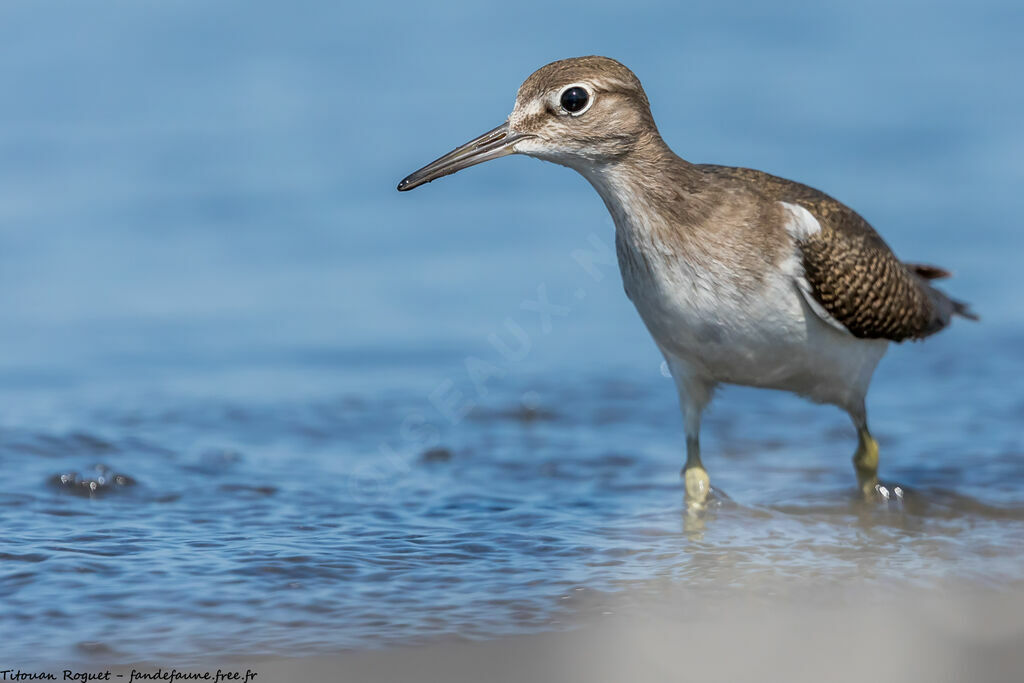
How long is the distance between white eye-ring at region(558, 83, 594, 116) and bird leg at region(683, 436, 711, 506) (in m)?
2.27

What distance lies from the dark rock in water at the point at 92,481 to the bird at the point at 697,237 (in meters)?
2.70

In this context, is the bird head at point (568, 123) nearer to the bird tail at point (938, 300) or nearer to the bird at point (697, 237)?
the bird at point (697, 237)

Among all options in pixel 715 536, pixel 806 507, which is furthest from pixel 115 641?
pixel 806 507

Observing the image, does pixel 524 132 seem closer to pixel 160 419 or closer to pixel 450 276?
pixel 160 419

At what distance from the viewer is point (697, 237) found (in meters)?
7.34

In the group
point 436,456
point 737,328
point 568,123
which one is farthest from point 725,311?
point 436,456

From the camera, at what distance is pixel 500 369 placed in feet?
39.0

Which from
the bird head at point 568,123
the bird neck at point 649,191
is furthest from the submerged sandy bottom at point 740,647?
the bird head at point 568,123

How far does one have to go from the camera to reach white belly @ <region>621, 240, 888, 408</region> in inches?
290

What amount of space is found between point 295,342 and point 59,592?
20.0ft

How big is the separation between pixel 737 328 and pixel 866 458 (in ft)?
6.30

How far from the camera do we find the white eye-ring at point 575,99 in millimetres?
7266

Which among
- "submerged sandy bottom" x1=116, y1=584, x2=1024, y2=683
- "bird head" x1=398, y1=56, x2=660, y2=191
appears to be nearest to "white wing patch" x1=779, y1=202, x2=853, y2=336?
"bird head" x1=398, y1=56, x2=660, y2=191

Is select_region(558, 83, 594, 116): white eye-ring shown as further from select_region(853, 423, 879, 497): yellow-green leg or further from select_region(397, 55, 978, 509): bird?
select_region(853, 423, 879, 497): yellow-green leg
